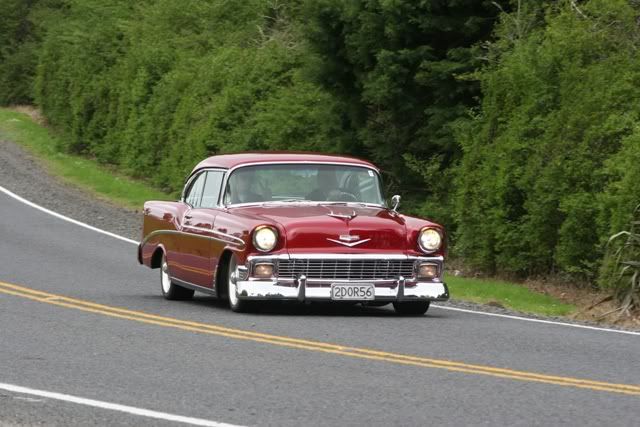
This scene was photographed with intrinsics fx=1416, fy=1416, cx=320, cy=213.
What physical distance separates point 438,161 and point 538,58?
3.70 m

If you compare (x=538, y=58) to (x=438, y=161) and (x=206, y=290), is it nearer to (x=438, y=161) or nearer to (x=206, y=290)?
(x=438, y=161)

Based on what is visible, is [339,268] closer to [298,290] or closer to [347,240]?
[347,240]

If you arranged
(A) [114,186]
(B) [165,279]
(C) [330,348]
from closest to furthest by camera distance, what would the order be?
(C) [330,348]
(B) [165,279]
(A) [114,186]

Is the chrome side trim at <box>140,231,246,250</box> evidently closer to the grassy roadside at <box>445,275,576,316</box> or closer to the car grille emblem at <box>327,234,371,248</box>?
the car grille emblem at <box>327,234,371,248</box>

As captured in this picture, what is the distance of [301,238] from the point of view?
514 inches

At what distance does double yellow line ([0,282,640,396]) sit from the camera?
926cm

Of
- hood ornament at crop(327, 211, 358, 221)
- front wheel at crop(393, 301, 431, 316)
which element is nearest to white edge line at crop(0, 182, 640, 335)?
front wheel at crop(393, 301, 431, 316)

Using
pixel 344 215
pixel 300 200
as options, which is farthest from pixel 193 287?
pixel 344 215

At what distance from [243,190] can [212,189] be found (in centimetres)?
61

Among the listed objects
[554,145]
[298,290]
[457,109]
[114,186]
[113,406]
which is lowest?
[114,186]

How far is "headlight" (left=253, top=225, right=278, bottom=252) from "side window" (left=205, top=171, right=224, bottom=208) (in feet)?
5.48

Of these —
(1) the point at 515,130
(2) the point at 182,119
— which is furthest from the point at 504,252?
(2) the point at 182,119

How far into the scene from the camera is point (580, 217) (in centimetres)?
1825

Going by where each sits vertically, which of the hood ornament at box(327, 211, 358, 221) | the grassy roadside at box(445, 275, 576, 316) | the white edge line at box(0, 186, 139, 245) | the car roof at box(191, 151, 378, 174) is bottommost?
the white edge line at box(0, 186, 139, 245)
